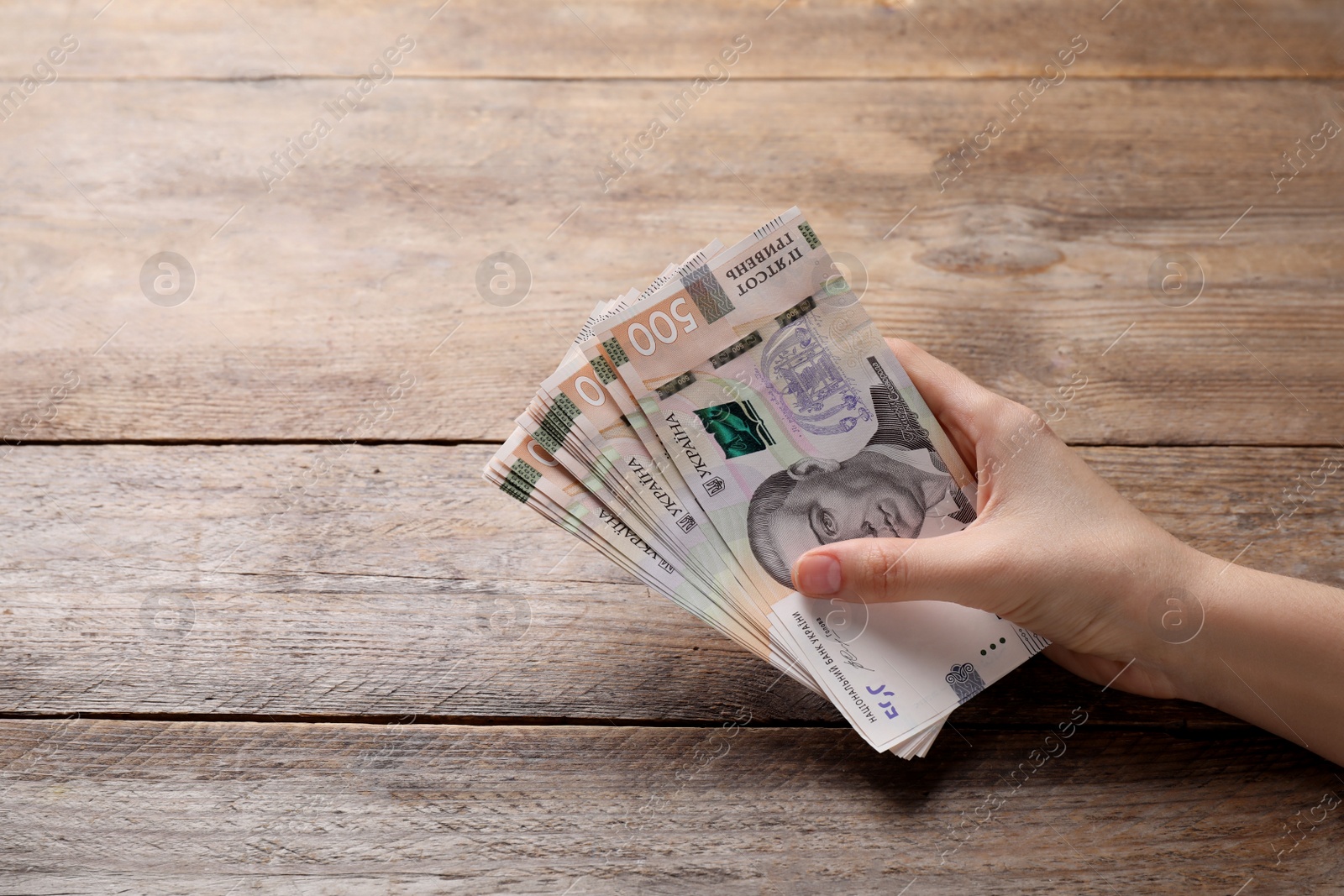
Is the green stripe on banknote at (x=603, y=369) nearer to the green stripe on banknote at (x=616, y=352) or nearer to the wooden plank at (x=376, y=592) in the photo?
the green stripe on banknote at (x=616, y=352)

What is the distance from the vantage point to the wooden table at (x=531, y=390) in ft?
2.70

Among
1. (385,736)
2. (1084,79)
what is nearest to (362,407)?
(385,736)

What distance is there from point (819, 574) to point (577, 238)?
57 cm

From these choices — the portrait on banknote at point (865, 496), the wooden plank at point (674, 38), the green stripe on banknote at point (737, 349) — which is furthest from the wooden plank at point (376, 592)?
the wooden plank at point (674, 38)

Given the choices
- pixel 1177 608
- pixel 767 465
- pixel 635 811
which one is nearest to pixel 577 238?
pixel 767 465

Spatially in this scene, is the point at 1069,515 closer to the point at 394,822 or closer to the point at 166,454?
the point at 394,822

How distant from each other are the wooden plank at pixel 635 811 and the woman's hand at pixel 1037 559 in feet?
0.37

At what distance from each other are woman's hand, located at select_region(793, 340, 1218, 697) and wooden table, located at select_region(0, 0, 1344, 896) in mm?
88

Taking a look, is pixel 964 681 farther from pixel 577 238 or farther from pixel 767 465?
pixel 577 238

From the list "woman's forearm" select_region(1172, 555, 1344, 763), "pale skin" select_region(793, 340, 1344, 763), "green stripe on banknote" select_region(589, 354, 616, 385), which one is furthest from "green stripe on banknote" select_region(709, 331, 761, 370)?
"woman's forearm" select_region(1172, 555, 1344, 763)

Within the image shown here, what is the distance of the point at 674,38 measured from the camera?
123 centimetres

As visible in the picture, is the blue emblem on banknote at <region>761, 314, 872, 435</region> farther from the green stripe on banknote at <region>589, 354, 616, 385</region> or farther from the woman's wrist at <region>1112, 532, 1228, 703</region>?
the woman's wrist at <region>1112, 532, 1228, 703</region>

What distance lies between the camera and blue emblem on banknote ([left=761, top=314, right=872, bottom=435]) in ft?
2.77

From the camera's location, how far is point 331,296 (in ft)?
3.46
